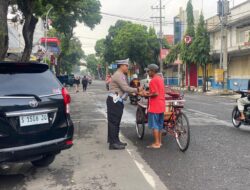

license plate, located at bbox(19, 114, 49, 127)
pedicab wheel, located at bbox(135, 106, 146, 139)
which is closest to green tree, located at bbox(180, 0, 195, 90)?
pedicab wheel, located at bbox(135, 106, 146, 139)

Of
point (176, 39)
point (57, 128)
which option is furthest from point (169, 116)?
point (176, 39)

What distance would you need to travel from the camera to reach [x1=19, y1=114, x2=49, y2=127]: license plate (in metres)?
5.30

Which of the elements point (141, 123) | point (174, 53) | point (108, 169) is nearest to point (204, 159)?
point (108, 169)

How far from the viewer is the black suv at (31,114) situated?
17.0 ft

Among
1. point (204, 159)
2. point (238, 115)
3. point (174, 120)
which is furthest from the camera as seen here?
point (238, 115)

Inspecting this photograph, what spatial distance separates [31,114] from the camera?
5375mm

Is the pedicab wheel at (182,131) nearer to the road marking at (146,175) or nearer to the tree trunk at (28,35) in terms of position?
the road marking at (146,175)

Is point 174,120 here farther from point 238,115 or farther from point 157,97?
point 238,115

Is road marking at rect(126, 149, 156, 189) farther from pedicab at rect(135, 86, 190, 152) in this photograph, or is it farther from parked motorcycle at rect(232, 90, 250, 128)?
parked motorcycle at rect(232, 90, 250, 128)

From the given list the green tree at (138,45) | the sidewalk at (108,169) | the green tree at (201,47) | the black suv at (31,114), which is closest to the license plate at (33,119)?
the black suv at (31,114)

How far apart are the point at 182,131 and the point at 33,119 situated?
3.50m

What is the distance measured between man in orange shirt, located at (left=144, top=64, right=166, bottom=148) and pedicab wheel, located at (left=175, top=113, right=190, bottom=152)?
1.17ft

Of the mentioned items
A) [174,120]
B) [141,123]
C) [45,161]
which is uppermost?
[174,120]

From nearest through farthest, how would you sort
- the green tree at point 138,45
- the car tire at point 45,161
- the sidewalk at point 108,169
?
1. the sidewalk at point 108,169
2. the car tire at point 45,161
3. the green tree at point 138,45
